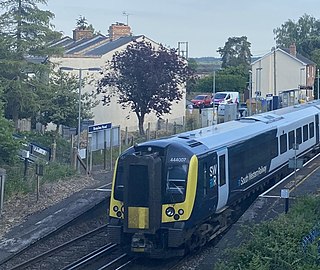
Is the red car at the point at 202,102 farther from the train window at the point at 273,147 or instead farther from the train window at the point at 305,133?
the train window at the point at 273,147

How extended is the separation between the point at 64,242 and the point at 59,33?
595 inches

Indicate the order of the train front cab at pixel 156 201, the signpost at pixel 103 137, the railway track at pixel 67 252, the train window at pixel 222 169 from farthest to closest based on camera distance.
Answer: the signpost at pixel 103 137 → the train window at pixel 222 169 → the railway track at pixel 67 252 → the train front cab at pixel 156 201

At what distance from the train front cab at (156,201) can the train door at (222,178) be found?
1721mm

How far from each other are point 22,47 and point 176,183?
56.5 ft

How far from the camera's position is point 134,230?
1480 cm

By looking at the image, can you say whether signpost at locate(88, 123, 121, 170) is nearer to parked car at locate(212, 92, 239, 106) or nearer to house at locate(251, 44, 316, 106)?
parked car at locate(212, 92, 239, 106)

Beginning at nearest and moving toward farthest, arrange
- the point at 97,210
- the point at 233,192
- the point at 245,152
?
the point at 233,192 → the point at 245,152 → the point at 97,210

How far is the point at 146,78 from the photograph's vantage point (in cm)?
3462

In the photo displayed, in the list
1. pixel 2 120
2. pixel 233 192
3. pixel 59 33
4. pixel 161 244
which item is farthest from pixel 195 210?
pixel 59 33

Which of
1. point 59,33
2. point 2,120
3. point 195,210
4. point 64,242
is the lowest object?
point 64,242

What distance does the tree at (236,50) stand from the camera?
105m

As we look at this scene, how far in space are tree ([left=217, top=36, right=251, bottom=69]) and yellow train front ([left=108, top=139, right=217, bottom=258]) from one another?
9076 centimetres

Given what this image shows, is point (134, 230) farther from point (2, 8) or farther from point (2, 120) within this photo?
point (2, 8)

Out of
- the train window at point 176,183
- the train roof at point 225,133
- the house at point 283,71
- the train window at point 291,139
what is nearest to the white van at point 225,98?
the house at point 283,71
